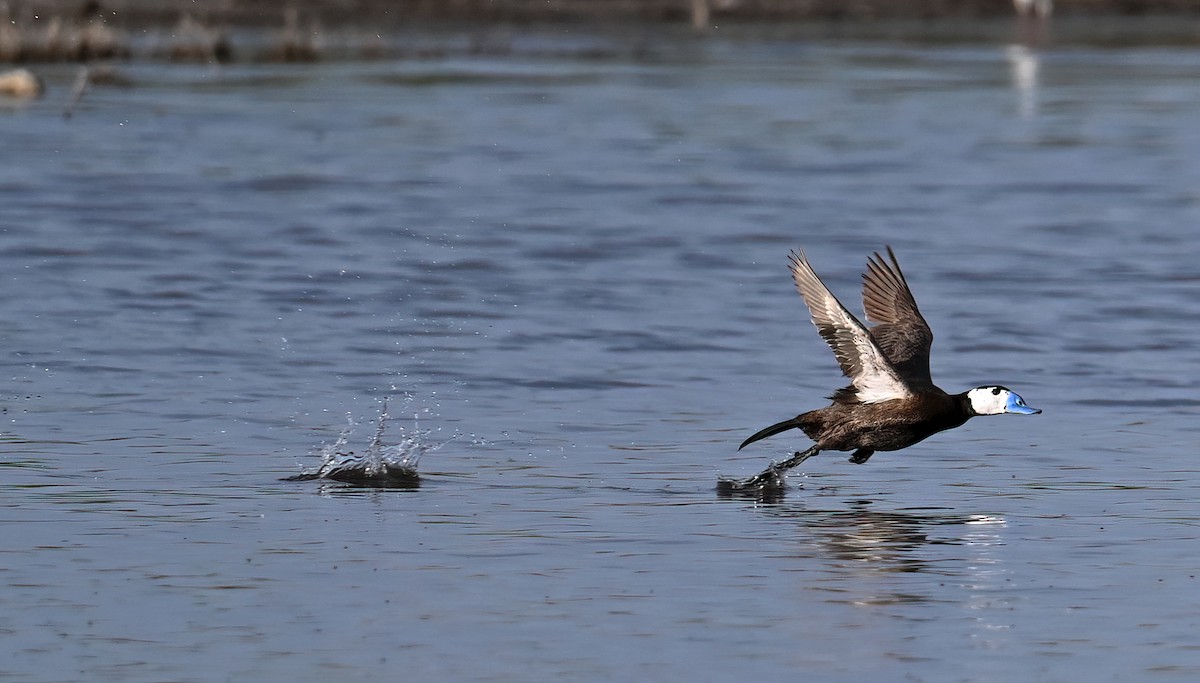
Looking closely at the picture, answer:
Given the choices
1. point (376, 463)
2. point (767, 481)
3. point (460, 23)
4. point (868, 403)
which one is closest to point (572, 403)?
point (376, 463)

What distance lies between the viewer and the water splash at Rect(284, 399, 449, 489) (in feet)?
35.1

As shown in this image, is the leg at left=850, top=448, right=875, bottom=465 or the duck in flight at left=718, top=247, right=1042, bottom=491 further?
the leg at left=850, top=448, right=875, bottom=465

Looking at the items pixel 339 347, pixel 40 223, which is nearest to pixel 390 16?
pixel 40 223

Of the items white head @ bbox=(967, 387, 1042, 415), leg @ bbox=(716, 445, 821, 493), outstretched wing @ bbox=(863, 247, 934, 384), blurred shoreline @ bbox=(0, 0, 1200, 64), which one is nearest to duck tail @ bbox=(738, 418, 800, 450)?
leg @ bbox=(716, 445, 821, 493)

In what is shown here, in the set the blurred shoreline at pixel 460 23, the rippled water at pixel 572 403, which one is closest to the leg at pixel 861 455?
the rippled water at pixel 572 403

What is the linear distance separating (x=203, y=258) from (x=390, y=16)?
129 ft

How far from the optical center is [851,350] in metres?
10.5

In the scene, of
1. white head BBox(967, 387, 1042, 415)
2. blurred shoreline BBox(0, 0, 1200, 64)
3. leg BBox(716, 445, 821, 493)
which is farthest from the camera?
blurred shoreline BBox(0, 0, 1200, 64)

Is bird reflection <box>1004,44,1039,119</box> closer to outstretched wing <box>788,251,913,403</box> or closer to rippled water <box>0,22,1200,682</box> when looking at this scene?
rippled water <box>0,22,1200,682</box>

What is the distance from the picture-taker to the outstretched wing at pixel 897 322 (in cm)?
1097

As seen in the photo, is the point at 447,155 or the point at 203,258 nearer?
the point at 203,258

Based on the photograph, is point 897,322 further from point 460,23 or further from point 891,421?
point 460,23

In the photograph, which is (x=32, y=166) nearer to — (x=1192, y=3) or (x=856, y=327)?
(x=856, y=327)

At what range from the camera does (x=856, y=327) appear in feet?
33.0
